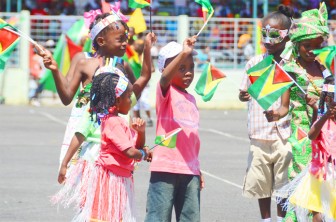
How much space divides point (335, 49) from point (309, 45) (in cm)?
124

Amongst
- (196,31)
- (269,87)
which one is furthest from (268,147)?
(196,31)

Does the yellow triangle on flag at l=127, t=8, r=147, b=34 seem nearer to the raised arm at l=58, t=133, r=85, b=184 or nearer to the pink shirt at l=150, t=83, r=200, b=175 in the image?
the pink shirt at l=150, t=83, r=200, b=175

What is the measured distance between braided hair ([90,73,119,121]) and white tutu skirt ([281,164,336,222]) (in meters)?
1.60

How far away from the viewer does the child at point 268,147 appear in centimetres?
832

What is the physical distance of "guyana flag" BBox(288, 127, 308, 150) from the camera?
7.86m

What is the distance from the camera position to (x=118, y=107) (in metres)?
6.80

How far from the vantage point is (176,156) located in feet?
23.4

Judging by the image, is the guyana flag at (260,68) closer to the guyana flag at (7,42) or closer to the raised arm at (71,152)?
the raised arm at (71,152)

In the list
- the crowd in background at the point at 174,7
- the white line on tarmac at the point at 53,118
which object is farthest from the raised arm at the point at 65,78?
the crowd in background at the point at 174,7

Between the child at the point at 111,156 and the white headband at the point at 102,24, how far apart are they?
0.72 meters

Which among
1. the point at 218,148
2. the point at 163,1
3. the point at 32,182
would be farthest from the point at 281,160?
the point at 163,1

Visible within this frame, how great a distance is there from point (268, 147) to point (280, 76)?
1129mm

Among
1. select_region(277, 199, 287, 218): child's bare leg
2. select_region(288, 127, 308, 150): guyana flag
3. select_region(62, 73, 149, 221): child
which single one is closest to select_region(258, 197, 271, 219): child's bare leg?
select_region(277, 199, 287, 218): child's bare leg

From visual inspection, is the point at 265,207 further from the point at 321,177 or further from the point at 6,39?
the point at 6,39
